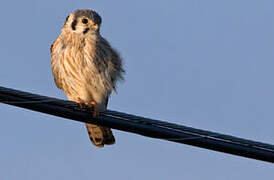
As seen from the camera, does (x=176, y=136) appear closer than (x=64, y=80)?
Yes

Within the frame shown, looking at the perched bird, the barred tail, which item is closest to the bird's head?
the perched bird

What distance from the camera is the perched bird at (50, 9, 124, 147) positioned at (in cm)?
755

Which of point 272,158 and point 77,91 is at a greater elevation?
point 272,158

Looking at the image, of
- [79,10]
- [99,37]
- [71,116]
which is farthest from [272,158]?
[79,10]

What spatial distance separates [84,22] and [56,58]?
2.42 ft

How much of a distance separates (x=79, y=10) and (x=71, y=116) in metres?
3.56

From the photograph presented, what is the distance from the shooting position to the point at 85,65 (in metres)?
7.49

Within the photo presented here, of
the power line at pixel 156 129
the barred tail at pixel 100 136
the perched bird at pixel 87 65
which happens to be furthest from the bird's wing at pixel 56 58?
the power line at pixel 156 129

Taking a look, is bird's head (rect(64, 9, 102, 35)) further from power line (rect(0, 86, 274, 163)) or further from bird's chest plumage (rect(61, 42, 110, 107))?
power line (rect(0, 86, 274, 163))

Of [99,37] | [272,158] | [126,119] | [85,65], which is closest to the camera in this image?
[272,158]

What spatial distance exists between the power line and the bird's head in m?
3.13

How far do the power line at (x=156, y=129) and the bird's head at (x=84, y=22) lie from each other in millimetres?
3126

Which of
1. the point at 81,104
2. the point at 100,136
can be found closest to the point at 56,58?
the point at 100,136

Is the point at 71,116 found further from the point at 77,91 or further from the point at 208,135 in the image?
the point at 77,91
